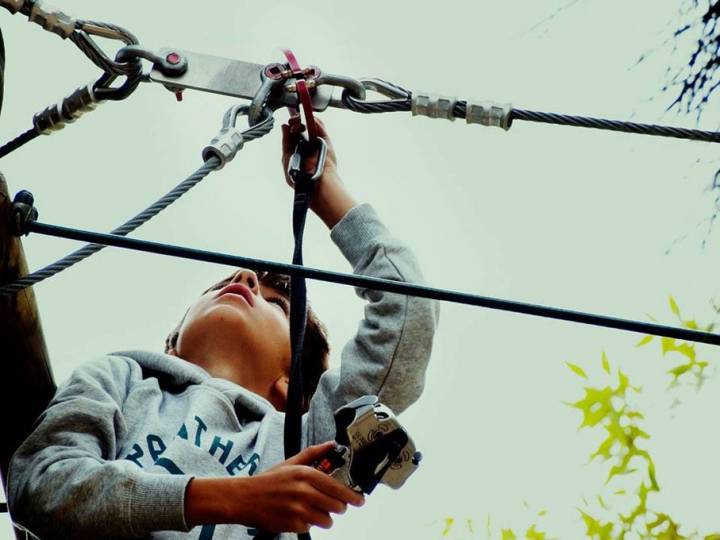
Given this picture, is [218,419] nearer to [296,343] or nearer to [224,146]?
[296,343]

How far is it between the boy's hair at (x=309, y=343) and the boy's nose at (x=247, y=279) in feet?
0.35

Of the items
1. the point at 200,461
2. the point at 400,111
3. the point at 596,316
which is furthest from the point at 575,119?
the point at 200,461

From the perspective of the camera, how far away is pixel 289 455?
238 centimetres

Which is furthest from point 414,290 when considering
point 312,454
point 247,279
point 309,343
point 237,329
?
point 309,343

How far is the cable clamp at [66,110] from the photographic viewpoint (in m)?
2.63

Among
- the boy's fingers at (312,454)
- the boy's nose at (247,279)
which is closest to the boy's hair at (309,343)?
the boy's nose at (247,279)

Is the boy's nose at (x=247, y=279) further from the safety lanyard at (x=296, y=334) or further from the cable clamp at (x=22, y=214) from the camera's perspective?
the cable clamp at (x=22, y=214)

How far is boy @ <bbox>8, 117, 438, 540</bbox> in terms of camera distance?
2.20 metres

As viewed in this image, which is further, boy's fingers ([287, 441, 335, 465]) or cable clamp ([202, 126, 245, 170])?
cable clamp ([202, 126, 245, 170])

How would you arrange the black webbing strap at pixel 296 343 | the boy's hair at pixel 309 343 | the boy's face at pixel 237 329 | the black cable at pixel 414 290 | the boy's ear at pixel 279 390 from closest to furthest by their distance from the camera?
the black cable at pixel 414 290 → the black webbing strap at pixel 296 343 → the boy's face at pixel 237 329 → the boy's ear at pixel 279 390 → the boy's hair at pixel 309 343

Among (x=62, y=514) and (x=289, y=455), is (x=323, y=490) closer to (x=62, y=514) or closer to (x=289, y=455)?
(x=289, y=455)

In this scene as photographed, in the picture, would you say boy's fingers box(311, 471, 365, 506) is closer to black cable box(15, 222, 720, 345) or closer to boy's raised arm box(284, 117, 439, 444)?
black cable box(15, 222, 720, 345)

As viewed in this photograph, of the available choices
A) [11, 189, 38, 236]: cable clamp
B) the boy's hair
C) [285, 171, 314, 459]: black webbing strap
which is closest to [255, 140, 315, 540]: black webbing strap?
[285, 171, 314, 459]: black webbing strap

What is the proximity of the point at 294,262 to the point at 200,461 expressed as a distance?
444mm
